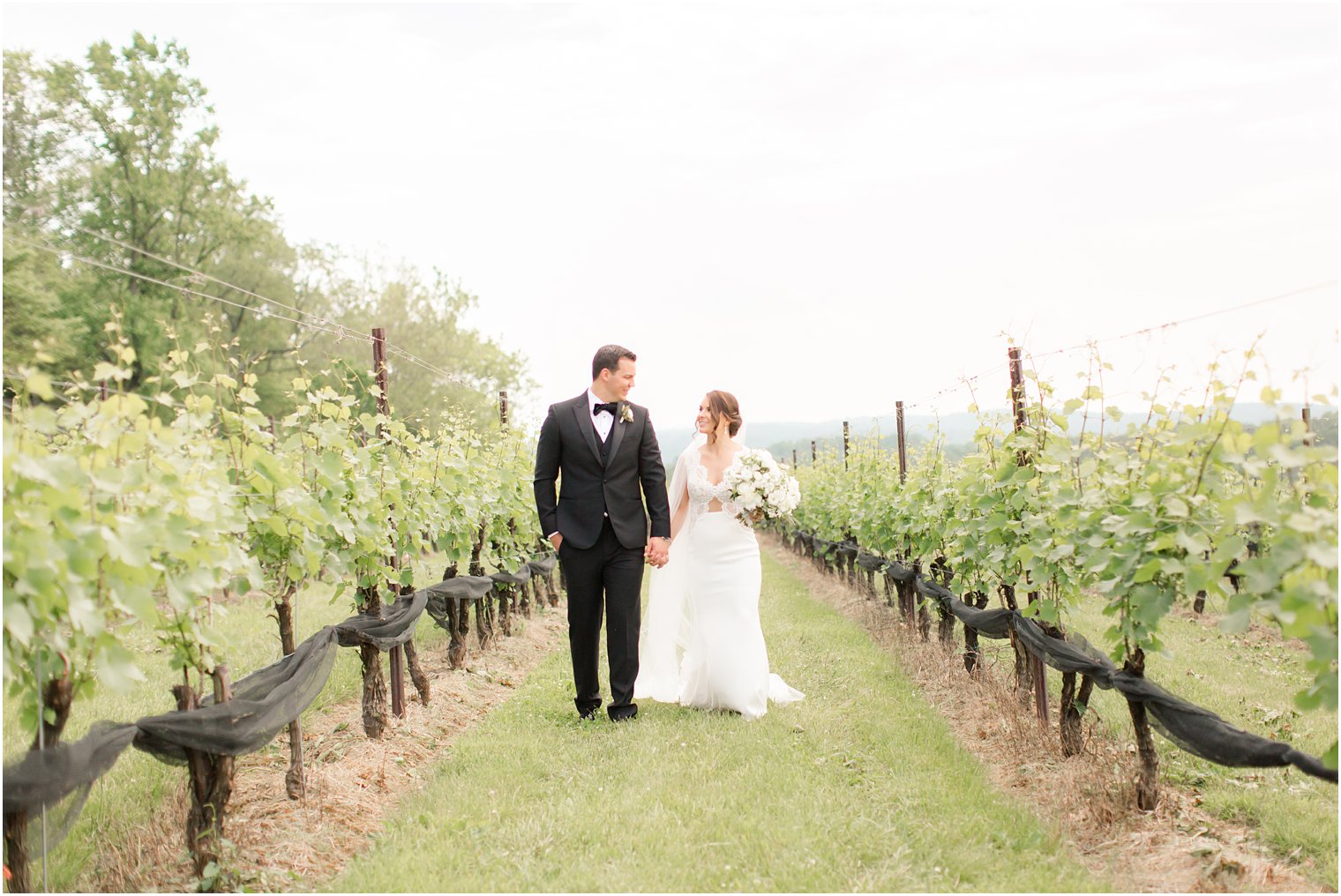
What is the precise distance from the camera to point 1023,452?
5160 millimetres

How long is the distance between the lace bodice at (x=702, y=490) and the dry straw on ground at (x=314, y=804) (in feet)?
6.21

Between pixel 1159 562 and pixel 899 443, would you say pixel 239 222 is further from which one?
pixel 1159 562

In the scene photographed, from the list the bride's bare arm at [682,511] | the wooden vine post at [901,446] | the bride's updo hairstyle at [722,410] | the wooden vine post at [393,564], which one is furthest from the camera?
the wooden vine post at [901,446]

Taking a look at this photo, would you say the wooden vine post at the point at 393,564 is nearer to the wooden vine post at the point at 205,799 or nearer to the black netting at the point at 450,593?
the black netting at the point at 450,593

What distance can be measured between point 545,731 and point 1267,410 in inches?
154

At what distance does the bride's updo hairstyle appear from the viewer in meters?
6.38

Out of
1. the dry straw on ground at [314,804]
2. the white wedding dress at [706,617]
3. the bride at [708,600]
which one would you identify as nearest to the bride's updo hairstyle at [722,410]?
the bride at [708,600]

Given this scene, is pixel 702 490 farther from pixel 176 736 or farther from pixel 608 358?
pixel 176 736

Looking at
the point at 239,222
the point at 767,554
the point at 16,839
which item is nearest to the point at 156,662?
the point at 16,839

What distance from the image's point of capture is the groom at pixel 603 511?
562cm

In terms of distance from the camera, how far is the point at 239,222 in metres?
29.0

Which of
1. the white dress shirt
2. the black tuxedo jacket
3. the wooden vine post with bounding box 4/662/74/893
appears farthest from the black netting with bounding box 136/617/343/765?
the white dress shirt

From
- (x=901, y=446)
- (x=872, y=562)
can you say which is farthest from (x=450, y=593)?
(x=901, y=446)

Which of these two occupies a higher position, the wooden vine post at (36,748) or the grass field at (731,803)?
the wooden vine post at (36,748)
